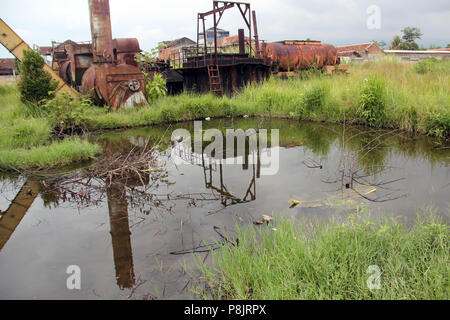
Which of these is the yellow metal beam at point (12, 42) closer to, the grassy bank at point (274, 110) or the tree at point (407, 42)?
the grassy bank at point (274, 110)

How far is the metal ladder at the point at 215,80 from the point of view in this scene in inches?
470

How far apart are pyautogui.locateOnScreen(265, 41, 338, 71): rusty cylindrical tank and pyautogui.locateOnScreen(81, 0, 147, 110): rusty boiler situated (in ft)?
19.4

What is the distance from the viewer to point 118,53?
12117 millimetres

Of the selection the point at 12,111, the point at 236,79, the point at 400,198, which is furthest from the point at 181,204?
the point at 236,79

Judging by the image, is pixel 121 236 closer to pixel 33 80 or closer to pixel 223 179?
pixel 223 179

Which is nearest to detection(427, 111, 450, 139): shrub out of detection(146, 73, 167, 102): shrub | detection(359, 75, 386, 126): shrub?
detection(359, 75, 386, 126): shrub

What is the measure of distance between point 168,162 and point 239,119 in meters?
4.68

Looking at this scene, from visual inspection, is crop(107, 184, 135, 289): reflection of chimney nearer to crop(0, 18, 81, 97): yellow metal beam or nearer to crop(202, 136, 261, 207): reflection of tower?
crop(202, 136, 261, 207): reflection of tower

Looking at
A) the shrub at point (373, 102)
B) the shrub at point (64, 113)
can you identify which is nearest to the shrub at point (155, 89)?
the shrub at point (64, 113)

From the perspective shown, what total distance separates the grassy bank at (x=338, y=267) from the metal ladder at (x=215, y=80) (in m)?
9.50

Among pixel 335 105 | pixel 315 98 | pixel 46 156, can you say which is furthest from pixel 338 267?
pixel 315 98

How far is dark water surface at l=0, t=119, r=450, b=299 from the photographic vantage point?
2.93 meters
